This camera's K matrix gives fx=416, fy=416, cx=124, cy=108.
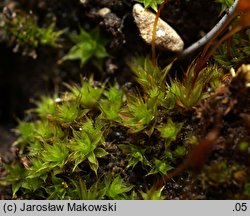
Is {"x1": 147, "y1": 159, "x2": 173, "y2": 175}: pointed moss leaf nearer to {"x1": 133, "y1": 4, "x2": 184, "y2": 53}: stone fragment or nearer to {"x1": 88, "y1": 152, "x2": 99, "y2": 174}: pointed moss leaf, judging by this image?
{"x1": 88, "y1": 152, "x2": 99, "y2": 174}: pointed moss leaf

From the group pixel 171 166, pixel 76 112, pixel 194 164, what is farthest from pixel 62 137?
pixel 194 164

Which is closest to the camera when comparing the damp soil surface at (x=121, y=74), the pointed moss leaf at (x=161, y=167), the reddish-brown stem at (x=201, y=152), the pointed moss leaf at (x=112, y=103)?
the reddish-brown stem at (x=201, y=152)

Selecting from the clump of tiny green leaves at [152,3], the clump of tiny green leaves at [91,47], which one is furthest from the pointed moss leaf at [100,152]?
the clump of tiny green leaves at [152,3]

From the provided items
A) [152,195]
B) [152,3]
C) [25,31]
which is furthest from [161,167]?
[25,31]

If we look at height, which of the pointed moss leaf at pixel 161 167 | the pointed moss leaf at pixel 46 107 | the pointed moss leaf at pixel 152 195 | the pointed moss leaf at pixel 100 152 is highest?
the pointed moss leaf at pixel 46 107

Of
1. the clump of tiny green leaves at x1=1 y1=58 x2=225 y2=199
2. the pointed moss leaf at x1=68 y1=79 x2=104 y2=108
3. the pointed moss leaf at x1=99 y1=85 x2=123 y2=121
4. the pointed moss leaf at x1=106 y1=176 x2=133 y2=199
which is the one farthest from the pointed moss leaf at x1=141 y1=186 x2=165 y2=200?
the pointed moss leaf at x1=68 y1=79 x2=104 y2=108

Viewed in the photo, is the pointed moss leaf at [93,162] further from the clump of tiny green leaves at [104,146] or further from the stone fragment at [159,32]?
the stone fragment at [159,32]

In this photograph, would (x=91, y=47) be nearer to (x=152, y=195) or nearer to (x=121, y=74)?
(x=121, y=74)
